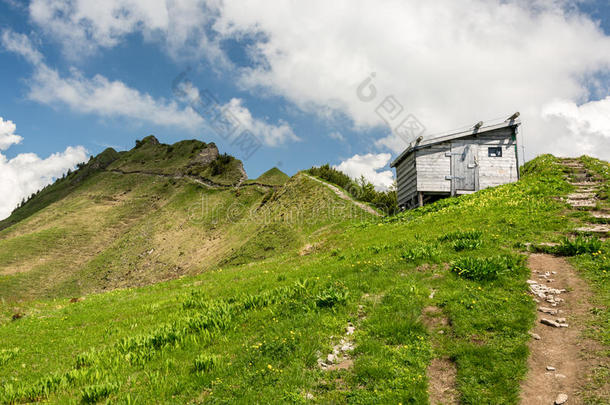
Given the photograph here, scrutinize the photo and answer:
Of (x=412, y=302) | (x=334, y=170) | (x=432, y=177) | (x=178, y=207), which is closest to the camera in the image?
(x=412, y=302)

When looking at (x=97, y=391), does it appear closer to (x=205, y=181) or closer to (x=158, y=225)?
(x=158, y=225)

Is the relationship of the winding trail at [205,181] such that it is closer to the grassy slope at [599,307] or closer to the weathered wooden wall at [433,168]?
the weathered wooden wall at [433,168]

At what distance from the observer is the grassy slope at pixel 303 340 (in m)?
6.24

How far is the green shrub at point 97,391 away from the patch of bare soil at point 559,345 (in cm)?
721

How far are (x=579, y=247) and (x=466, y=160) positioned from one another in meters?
22.4

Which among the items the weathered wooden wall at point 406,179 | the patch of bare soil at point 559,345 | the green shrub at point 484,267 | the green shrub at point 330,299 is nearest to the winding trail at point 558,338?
the patch of bare soil at point 559,345

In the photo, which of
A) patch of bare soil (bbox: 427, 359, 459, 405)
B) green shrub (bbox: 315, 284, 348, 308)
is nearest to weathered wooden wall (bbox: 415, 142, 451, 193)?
green shrub (bbox: 315, 284, 348, 308)

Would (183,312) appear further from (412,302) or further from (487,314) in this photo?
(487,314)

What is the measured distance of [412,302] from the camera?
897 cm

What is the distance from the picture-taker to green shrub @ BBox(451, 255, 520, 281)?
9.98m

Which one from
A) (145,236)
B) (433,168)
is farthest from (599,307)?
(145,236)

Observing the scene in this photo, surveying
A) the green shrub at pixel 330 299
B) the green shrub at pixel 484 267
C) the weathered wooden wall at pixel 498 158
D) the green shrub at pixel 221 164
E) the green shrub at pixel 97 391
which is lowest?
the green shrub at pixel 97 391

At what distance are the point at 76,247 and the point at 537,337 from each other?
254ft

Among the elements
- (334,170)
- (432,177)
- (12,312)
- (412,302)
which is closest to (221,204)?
(334,170)
